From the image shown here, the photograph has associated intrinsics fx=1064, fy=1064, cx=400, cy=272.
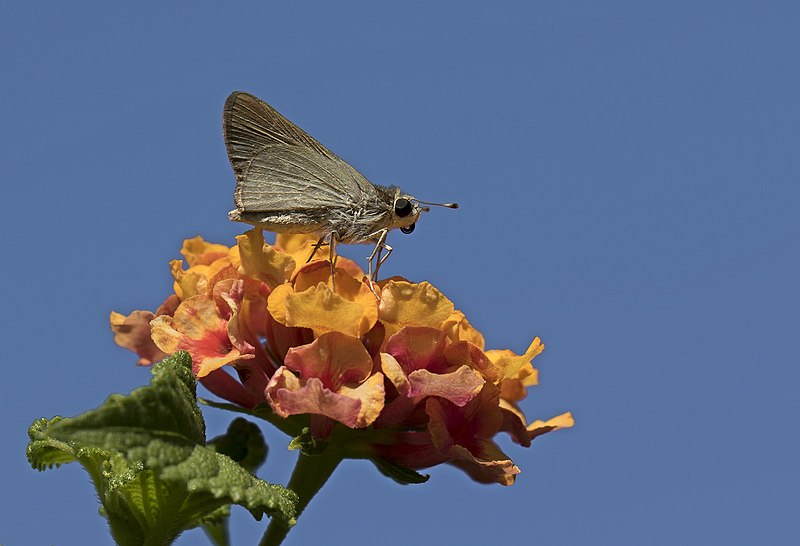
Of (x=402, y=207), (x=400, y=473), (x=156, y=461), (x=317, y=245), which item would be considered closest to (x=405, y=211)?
(x=402, y=207)

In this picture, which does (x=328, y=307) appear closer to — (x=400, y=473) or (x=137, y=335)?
(x=400, y=473)

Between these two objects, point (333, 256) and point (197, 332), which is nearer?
point (197, 332)

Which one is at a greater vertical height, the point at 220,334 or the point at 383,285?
the point at 383,285

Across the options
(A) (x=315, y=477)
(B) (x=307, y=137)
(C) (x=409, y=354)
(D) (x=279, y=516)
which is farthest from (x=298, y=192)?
(D) (x=279, y=516)

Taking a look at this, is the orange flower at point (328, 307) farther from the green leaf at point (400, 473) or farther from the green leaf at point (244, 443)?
the green leaf at point (244, 443)

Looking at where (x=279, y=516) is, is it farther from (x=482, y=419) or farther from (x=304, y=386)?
(x=482, y=419)

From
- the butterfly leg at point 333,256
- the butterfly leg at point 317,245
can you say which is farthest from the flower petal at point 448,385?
the butterfly leg at point 317,245
